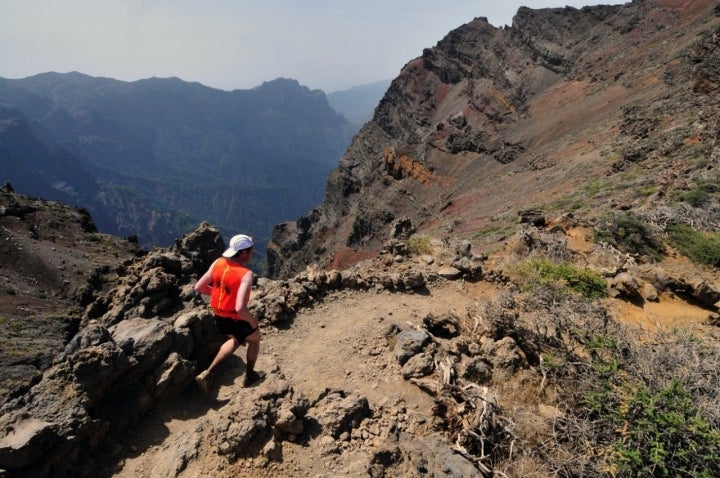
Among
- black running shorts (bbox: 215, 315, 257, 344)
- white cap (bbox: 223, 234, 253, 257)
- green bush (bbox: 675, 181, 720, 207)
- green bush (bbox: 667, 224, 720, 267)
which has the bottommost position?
green bush (bbox: 667, 224, 720, 267)

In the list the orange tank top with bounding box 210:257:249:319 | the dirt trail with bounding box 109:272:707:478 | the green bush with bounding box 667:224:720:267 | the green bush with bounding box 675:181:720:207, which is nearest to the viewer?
the dirt trail with bounding box 109:272:707:478

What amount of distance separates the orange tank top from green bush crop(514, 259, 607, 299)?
620 centimetres

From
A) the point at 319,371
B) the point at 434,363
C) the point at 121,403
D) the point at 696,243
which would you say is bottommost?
the point at 696,243

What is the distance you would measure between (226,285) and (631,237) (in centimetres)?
1121

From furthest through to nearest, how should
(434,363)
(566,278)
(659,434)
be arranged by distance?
(566,278)
(434,363)
(659,434)

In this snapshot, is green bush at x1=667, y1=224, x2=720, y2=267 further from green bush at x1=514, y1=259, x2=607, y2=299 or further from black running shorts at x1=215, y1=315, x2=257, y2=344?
black running shorts at x1=215, y1=315, x2=257, y2=344

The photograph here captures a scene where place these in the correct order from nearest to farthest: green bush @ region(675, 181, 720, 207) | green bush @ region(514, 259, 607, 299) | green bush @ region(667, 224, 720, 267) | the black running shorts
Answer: the black running shorts → green bush @ region(514, 259, 607, 299) → green bush @ region(667, 224, 720, 267) → green bush @ region(675, 181, 720, 207)

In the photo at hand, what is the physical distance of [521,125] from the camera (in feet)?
173

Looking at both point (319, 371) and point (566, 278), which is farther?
point (566, 278)

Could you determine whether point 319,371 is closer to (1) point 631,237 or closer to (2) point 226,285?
(2) point 226,285

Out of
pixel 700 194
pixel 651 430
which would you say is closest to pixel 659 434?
pixel 651 430

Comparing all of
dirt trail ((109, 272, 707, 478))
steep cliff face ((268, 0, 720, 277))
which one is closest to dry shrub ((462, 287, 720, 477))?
dirt trail ((109, 272, 707, 478))

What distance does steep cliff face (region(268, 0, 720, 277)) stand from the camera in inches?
1079

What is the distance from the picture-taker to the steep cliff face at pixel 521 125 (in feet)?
89.9
